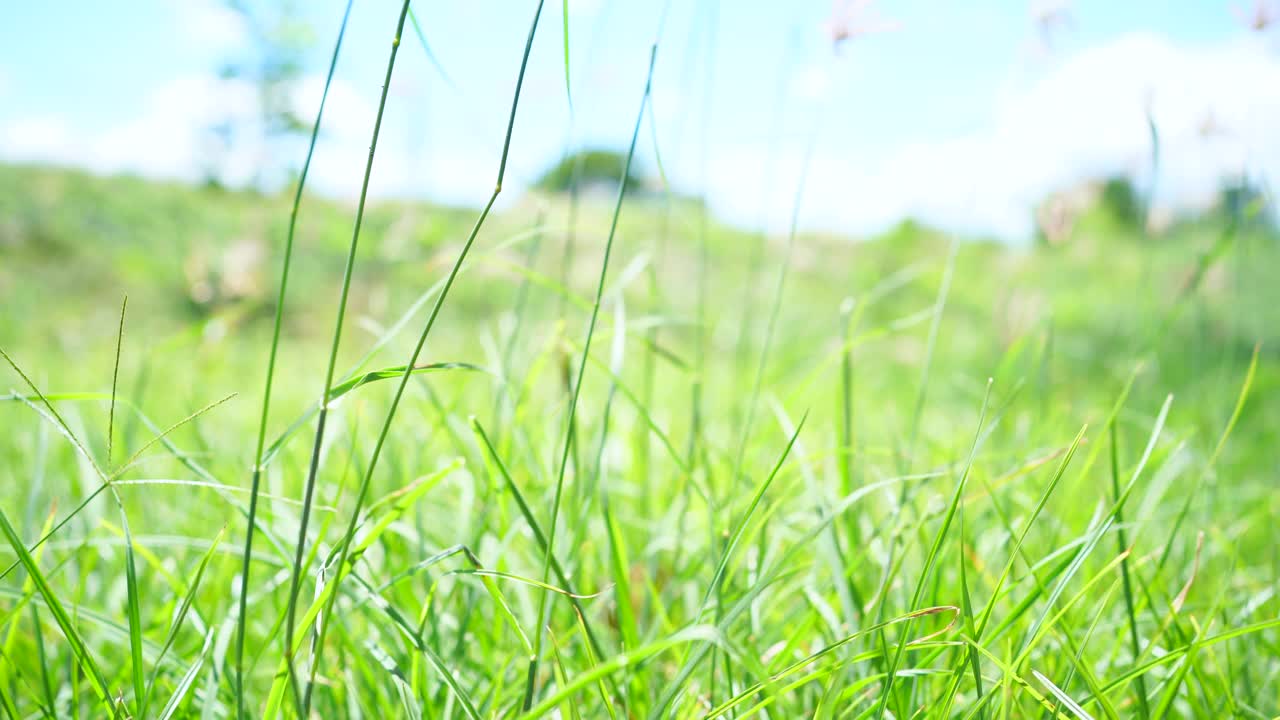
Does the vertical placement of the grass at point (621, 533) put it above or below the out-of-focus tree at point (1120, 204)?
below

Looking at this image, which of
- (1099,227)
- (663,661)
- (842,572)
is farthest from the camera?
(1099,227)

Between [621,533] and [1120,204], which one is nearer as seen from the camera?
[621,533]

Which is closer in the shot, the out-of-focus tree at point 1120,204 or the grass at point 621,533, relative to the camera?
the grass at point 621,533

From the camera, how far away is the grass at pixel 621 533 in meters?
0.37

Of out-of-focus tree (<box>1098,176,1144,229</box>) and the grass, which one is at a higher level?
out-of-focus tree (<box>1098,176,1144,229</box>)

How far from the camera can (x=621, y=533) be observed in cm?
60

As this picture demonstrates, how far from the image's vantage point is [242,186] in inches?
183

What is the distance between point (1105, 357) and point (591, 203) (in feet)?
12.0

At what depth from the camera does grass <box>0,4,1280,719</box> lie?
1.20 ft

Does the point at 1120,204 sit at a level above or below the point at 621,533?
above

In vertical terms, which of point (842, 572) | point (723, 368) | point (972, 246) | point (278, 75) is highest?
point (278, 75)

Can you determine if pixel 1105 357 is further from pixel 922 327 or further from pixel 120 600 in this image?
pixel 120 600

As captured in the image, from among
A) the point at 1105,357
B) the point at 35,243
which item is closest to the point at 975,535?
the point at 1105,357

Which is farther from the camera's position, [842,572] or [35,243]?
[35,243]
